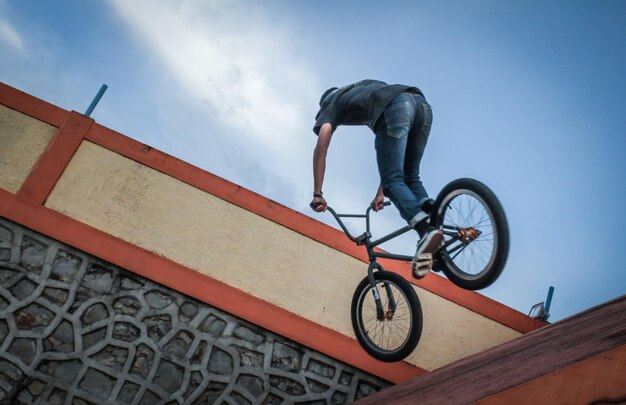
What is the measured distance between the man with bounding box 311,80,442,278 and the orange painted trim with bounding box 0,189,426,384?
5.10 feet

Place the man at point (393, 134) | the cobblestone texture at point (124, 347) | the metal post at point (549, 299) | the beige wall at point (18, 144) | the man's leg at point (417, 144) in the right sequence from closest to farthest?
the man at point (393, 134), the man's leg at point (417, 144), the cobblestone texture at point (124, 347), the beige wall at point (18, 144), the metal post at point (549, 299)

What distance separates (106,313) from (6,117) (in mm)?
2509

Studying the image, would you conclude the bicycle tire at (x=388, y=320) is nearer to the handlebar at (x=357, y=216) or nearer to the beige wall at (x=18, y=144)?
the handlebar at (x=357, y=216)

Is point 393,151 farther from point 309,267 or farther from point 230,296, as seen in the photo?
point 230,296

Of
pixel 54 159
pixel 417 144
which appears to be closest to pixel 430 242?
pixel 417 144

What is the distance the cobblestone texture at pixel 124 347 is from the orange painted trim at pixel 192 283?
3.8 inches

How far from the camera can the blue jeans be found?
2.93 metres

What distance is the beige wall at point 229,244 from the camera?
4398mm

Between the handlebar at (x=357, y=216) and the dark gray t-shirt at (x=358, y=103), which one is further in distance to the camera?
the handlebar at (x=357, y=216)

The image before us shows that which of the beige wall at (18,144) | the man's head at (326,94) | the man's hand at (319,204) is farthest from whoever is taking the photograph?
the beige wall at (18,144)

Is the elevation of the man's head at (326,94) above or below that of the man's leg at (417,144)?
above

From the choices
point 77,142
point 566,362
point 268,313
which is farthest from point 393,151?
point 77,142

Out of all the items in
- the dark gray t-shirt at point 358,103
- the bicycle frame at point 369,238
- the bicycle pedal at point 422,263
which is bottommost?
the bicycle pedal at point 422,263

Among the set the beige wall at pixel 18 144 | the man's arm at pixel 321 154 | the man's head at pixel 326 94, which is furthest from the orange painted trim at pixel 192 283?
the man's head at pixel 326 94
